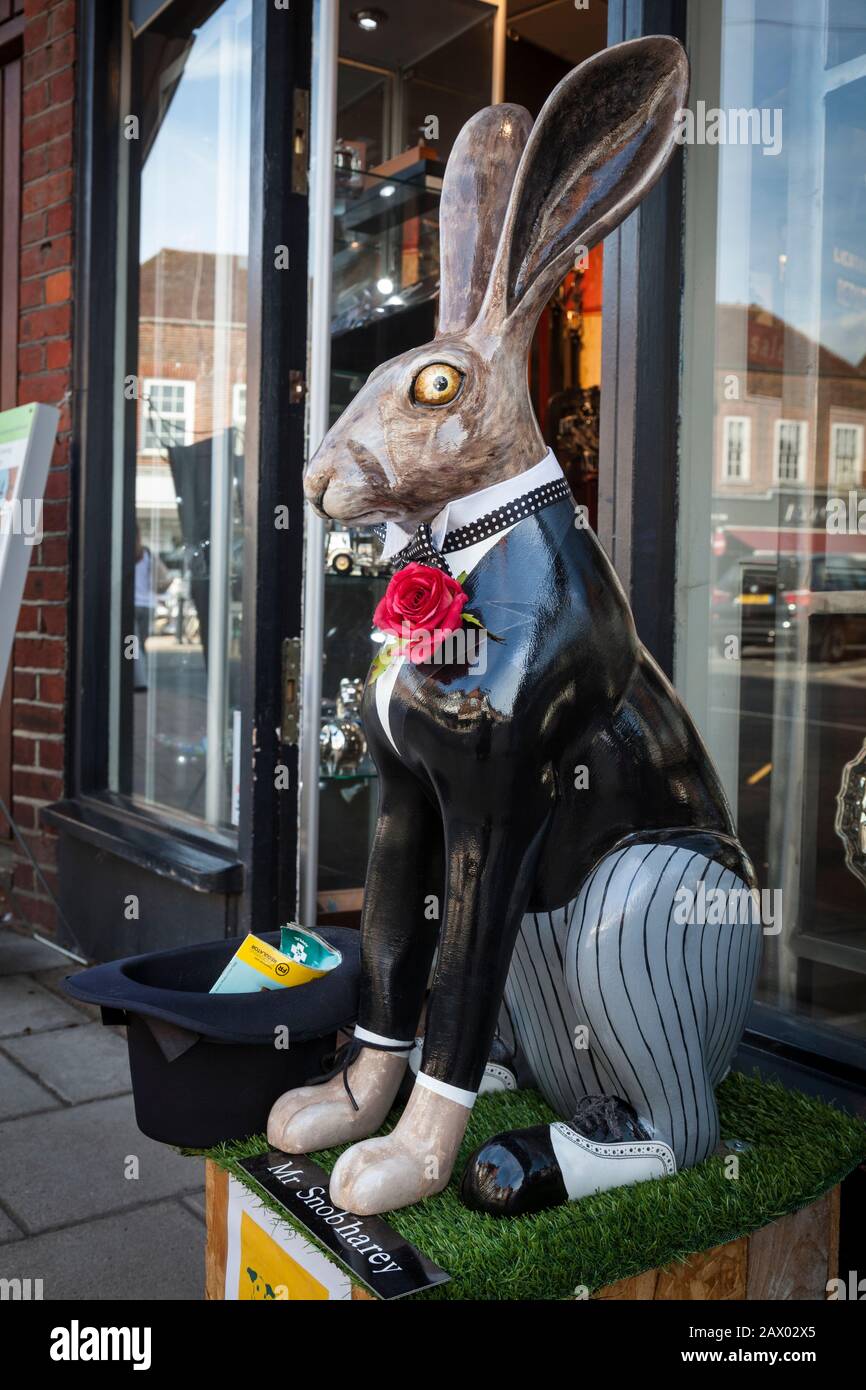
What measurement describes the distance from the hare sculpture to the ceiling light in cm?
194

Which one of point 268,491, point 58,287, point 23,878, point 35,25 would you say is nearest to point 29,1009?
point 23,878

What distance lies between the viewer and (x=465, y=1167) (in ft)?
4.29

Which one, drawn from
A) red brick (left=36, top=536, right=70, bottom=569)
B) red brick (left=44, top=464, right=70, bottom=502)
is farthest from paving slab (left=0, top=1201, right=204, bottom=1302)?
red brick (left=44, top=464, right=70, bottom=502)

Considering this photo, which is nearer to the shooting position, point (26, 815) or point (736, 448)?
point (736, 448)

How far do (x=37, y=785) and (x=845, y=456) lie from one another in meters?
2.53

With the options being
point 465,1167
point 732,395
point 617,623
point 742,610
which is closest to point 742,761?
point 742,610

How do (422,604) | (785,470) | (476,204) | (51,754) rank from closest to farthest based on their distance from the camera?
(422,604)
(476,204)
(785,470)
(51,754)

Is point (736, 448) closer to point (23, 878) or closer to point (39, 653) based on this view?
point (39, 653)

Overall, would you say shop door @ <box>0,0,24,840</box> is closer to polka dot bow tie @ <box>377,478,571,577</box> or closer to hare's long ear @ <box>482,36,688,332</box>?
polka dot bow tie @ <box>377,478,571,577</box>

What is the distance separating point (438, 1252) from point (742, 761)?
3.57 feet

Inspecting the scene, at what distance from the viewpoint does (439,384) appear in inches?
48.8

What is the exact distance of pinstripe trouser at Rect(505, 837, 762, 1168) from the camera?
1.28 metres
